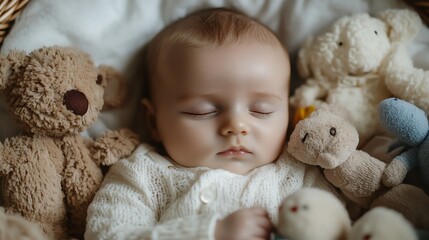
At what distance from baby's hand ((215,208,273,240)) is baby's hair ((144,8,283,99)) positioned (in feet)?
1.34

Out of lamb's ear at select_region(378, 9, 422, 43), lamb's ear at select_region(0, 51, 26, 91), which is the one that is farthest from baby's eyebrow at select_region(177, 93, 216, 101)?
lamb's ear at select_region(378, 9, 422, 43)

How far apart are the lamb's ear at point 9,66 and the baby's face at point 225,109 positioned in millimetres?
325

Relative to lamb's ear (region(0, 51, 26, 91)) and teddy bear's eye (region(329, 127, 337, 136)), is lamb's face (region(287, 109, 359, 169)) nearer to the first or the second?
teddy bear's eye (region(329, 127, 337, 136))

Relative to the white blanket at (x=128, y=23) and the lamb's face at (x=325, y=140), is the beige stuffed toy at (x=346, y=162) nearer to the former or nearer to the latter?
the lamb's face at (x=325, y=140)

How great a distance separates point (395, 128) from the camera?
1.05 metres

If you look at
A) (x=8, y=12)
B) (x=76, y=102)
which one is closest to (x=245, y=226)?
(x=76, y=102)

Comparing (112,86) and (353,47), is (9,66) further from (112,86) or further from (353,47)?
(353,47)

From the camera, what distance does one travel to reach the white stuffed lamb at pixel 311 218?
830 millimetres

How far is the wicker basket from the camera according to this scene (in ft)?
3.88

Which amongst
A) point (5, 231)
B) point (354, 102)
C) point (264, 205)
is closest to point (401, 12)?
point (354, 102)

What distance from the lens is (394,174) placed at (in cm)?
104

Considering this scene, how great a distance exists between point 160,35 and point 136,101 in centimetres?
18

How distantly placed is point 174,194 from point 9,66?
1.43 feet

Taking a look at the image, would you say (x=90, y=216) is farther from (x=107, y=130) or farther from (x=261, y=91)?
(x=261, y=91)
